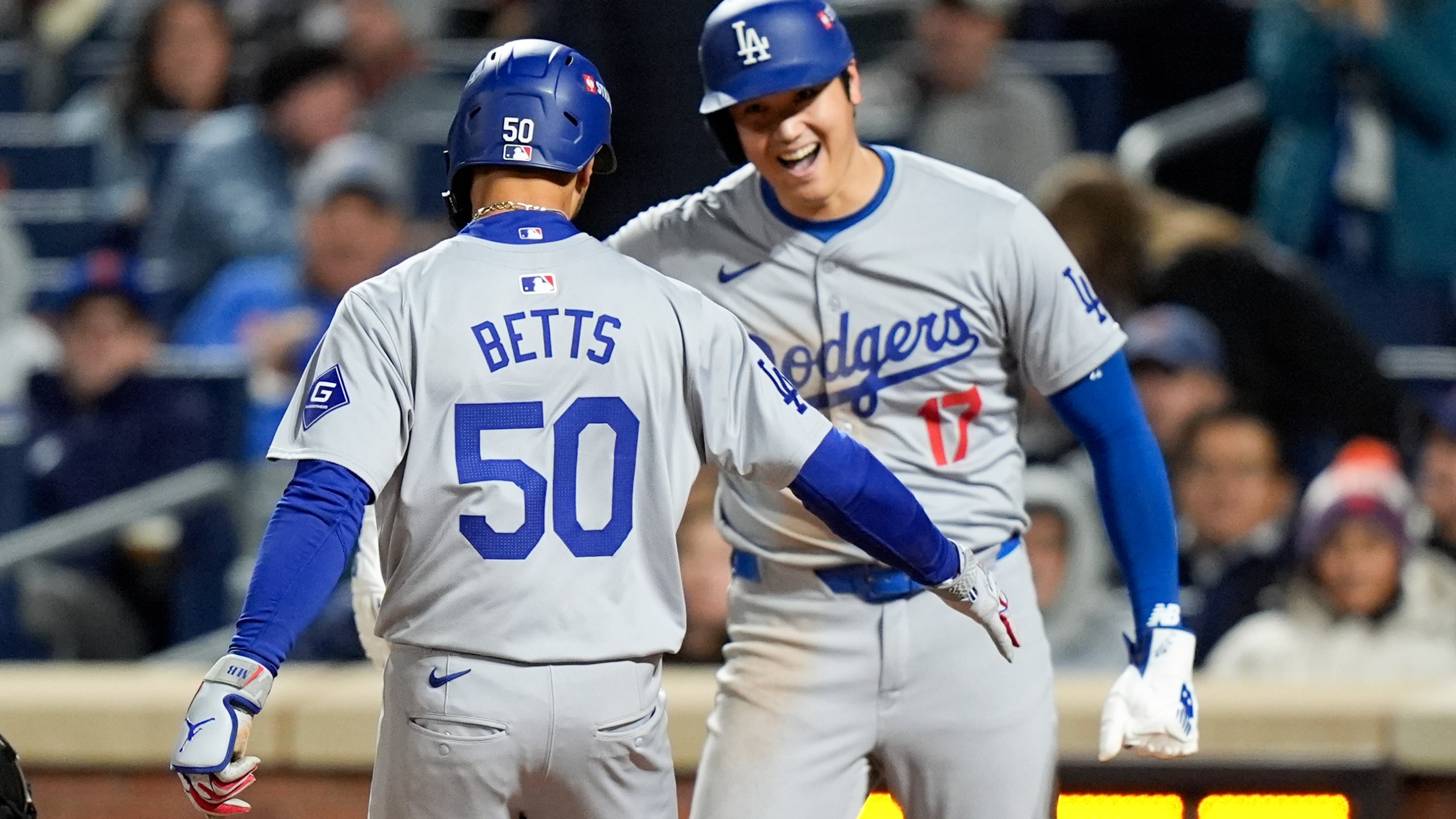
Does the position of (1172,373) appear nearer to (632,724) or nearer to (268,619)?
(632,724)

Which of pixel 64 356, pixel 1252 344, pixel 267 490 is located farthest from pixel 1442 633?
pixel 64 356

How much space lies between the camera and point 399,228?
5723 mm

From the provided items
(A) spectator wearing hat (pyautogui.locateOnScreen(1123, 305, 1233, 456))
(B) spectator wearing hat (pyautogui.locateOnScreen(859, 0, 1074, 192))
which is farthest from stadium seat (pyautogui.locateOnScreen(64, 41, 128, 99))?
(A) spectator wearing hat (pyautogui.locateOnScreen(1123, 305, 1233, 456))

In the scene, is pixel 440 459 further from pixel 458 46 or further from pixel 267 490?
pixel 458 46

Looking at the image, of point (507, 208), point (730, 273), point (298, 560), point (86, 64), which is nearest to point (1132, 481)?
point (730, 273)

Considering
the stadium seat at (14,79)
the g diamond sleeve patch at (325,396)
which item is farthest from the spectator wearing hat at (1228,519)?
the stadium seat at (14,79)

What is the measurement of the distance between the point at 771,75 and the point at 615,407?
0.66 metres

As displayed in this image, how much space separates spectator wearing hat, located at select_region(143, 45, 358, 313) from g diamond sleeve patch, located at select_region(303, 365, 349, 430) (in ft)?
12.4

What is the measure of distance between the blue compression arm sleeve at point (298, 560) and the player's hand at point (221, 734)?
0.10 ft

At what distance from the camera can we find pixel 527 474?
8.16 feet

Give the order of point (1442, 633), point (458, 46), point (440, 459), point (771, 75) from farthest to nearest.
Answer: point (458, 46) < point (1442, 633) < point (771, 75) < point (440, 459)

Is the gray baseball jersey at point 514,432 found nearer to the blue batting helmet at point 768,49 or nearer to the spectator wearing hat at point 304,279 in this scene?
the blue batting helmet at point 768,49

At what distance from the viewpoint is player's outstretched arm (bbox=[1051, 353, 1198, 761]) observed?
9.71 ft

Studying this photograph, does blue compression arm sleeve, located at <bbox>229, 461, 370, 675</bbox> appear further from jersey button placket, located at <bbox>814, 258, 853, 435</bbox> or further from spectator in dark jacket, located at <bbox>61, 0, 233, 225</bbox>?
spectator in dark jacket, located at <bbox>61, 0, 233, 225</bbox>
